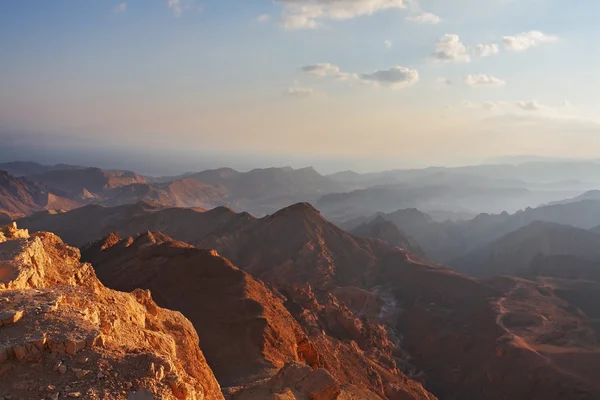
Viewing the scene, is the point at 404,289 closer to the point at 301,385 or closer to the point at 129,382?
the point at 301,385

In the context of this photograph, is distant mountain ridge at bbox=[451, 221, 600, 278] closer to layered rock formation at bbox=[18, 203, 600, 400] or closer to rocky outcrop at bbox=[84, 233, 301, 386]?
layered rock formation at bbox=[18, 203, 600, 400]

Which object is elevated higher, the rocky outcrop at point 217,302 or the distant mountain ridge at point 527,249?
the rocky outcrop at point 217,302

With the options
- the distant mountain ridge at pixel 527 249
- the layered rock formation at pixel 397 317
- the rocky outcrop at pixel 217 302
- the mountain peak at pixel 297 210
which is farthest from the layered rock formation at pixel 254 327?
the distant mountain ridge at pixel 527 249

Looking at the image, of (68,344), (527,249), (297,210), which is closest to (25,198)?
(297,210)

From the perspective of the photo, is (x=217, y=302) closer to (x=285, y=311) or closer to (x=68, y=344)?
(x=285, y=311)

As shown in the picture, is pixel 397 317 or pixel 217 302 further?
pixel 397 317

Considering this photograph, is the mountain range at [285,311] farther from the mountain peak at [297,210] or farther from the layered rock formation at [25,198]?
the layered rock formation at [25,198]

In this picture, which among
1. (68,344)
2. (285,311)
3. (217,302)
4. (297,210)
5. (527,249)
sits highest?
(68,344)

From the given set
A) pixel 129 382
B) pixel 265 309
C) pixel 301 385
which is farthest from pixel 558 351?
pixel 129 382

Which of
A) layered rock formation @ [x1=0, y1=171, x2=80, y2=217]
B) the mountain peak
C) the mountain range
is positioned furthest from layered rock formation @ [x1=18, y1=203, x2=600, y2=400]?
layered rock formation @ [x1=0, y1=171, x2=80, y2=217]
